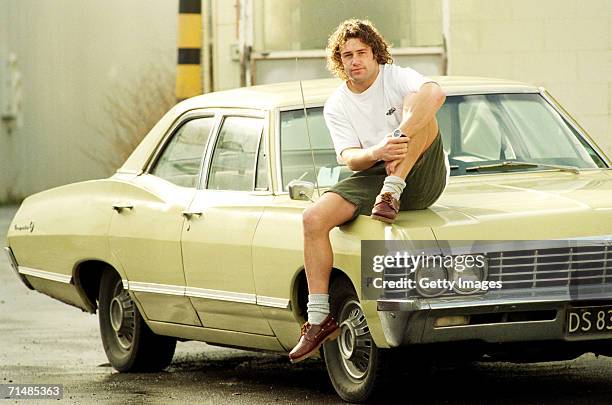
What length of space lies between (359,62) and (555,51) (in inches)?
340

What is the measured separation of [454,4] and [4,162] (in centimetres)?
932

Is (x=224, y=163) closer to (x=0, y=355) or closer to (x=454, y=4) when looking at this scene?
(x=0, y=355)

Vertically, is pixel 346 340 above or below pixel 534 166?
below

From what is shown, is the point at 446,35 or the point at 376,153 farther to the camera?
the point at 446,35

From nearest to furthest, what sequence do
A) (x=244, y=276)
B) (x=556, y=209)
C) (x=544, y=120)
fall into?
(x=556, y=209) → (x=244, y=276) → (x=544, y=120)

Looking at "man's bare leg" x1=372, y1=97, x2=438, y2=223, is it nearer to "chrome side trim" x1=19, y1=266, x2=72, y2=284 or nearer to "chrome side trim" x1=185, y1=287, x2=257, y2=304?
"chrome side trim" x1=185, y1=287, x2=257, y2=304

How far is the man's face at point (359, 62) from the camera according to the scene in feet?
26.3

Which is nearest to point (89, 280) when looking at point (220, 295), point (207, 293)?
point (207, 293)

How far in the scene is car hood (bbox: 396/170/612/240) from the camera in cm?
738

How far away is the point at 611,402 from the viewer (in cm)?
777

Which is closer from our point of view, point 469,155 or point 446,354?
point 446,354

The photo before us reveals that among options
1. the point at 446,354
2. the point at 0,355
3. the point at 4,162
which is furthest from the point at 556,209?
the point at 4,162

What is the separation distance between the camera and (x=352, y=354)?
306 inches

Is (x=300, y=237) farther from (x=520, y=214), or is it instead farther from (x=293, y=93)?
(x=293, y=93)
